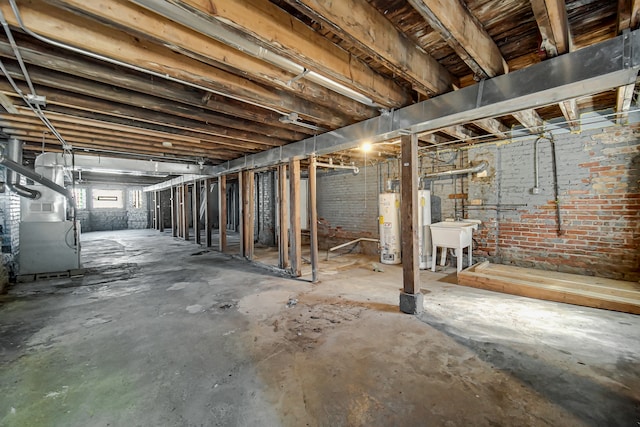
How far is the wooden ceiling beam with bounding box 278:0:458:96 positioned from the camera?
1.40 metres

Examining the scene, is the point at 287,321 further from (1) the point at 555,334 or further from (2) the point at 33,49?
(2) the point at 33,49

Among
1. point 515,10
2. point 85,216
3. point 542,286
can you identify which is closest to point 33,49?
point 515,10

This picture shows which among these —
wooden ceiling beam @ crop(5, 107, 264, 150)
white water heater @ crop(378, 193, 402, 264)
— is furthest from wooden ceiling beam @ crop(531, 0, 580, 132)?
wooden ceiling beam @ crop(5, 107, 264, 150)

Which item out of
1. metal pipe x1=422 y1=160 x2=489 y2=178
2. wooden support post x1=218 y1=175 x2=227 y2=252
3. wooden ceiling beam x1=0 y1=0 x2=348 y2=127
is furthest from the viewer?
wooden support post x1=218 y1=175 x2=227 y2=252

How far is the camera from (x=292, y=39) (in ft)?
5.39

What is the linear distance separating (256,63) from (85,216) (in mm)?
13314

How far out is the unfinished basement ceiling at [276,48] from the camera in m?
1.43

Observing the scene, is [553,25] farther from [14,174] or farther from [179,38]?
[14,174]

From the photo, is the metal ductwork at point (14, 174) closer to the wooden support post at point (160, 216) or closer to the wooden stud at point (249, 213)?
the wooden stud at point (249, 213)

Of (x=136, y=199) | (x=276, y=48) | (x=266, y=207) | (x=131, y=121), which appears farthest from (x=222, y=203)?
(x=136, y=199)

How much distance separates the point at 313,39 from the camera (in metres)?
1.76

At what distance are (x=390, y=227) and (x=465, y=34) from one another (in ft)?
12.5

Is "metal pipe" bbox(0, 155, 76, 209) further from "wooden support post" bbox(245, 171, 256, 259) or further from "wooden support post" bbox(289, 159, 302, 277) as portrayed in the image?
"wooden support post" bbox(289, 159, 302, 277)

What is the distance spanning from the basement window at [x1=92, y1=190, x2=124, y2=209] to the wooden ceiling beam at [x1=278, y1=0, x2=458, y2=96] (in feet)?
46.4
